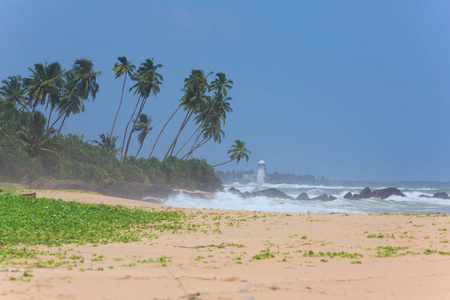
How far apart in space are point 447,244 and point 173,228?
943 centimetres

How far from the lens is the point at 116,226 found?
49.2 ft

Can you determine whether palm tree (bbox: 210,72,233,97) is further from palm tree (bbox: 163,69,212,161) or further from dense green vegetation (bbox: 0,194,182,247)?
dense green vegetation (bbox: 0,194,182,247)

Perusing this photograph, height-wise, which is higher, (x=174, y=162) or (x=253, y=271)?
(x=174, y=162)

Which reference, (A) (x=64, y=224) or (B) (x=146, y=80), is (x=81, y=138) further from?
(A) (x=64, y=224)

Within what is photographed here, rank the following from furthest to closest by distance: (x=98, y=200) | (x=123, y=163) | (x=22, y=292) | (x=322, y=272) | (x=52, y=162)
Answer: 1. (x=123, y=163)
2. (x=52, y=162)
3. (x=98, y=200)
4. (x=322, y=272)
5. (x=22, y=292)

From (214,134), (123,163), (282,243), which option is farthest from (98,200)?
(214,134)

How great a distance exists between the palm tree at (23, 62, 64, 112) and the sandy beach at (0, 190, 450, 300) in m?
42.1

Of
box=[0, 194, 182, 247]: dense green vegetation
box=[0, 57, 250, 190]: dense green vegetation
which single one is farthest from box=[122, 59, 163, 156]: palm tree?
box=[0, 194, 182, 247]: dense green vegetation

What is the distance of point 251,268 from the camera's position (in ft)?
26.5

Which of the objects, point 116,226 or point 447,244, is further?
point 116,226

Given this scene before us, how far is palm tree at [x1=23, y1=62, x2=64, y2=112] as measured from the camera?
49281mm

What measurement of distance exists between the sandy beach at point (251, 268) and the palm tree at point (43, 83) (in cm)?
4210

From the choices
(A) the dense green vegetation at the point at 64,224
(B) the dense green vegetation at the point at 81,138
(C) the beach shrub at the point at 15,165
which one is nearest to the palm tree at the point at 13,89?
(B) the dense green vegetation at the point at 81,138

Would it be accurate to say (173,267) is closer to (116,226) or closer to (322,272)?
(322,272)
